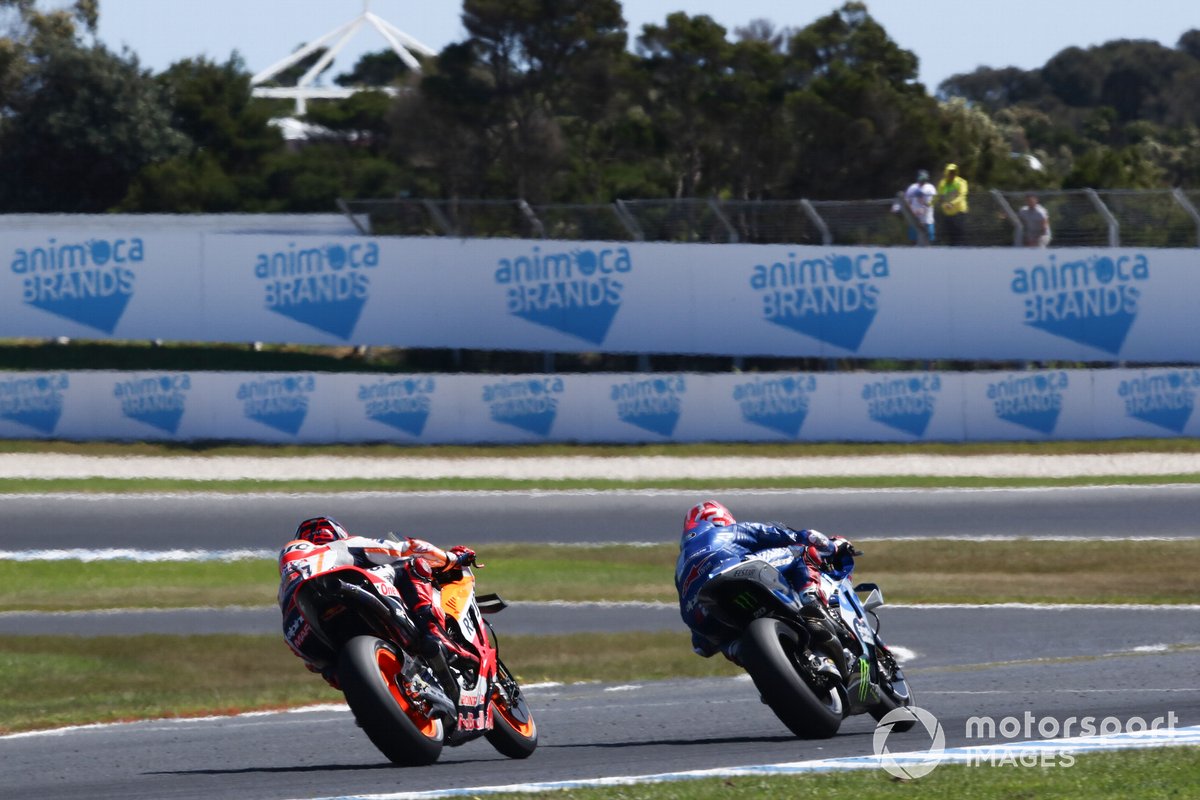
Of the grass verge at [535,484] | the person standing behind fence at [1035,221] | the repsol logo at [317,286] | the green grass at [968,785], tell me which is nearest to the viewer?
the green grass at [968,785]

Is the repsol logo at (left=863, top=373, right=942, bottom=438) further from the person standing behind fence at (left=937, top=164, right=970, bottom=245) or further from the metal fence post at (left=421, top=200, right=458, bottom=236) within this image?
the metal fence post at (left=421, top=200, right=458, bottom=236)

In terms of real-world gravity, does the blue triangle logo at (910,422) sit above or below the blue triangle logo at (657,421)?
above

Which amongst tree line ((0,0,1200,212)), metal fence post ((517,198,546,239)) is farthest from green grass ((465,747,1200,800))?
tree line ((0,0,1200,212))

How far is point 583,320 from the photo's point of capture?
3303 centimetres

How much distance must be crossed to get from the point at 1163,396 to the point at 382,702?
25.4m

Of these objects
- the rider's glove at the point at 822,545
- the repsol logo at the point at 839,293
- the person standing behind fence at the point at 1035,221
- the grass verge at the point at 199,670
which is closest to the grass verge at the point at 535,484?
the repsol logo at the point at 839,293

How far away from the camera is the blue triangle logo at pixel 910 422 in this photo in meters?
30.5

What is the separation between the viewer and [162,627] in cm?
1700

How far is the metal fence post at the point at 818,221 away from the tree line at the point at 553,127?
48.4 ft

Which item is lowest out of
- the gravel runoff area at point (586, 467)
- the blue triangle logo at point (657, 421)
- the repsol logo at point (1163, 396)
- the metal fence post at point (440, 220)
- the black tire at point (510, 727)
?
the gravel runoff area at point (586, 467)

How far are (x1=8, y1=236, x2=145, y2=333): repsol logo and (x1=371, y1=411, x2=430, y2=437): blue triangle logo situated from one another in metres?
6.76

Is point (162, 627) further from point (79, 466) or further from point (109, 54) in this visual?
point (109, 54)

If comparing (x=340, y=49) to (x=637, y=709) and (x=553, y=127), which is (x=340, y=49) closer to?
(x=553, y=127)

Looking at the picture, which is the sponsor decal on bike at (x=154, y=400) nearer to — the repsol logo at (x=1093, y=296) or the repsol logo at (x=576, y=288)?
the repsol logo at (x=576, y=288)
